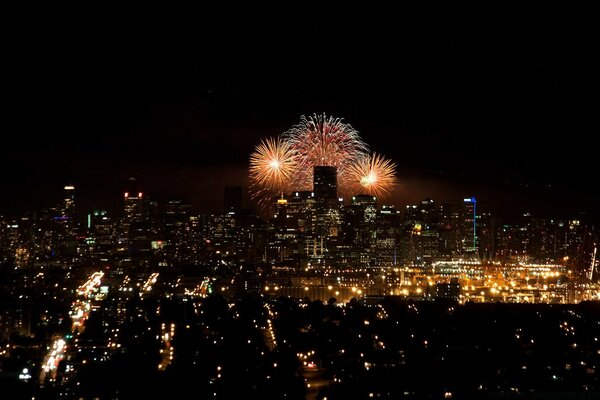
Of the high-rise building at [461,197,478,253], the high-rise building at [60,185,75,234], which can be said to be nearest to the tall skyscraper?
the high-rise building at [461,197,478,253]

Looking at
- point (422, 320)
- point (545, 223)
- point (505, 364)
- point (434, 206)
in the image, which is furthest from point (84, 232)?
point (505, 364)

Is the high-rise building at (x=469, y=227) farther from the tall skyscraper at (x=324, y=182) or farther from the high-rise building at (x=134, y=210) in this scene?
the high-rise building at (x=134, y=210)

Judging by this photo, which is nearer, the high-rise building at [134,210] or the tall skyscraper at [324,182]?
the tall skyscraper at [324,182]

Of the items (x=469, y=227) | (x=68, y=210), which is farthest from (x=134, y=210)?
(x=469, y=227)

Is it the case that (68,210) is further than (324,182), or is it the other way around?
(68,210)

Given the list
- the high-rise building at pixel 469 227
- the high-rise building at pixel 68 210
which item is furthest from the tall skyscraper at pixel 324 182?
the high-rise building at pixel 68 210

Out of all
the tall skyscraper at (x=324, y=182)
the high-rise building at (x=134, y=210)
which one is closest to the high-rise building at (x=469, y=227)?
the tall skyscraper at (x=324, y=182)

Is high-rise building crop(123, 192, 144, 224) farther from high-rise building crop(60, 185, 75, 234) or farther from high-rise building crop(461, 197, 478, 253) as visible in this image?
high-rise building crop(461, 197, 478, 253)

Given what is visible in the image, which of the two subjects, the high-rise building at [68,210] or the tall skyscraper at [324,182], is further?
the high-rise building at [68,210]

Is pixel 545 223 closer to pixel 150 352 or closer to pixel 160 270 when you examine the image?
pixel 160 270

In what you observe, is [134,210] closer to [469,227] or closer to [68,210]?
[68,210]
